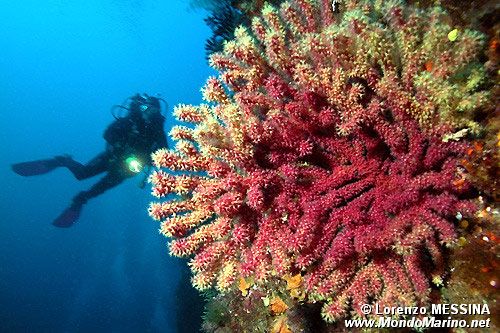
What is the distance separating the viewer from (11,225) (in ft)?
257

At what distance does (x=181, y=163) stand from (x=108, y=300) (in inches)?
2033

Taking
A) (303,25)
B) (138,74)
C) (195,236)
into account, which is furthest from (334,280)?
(138,74)

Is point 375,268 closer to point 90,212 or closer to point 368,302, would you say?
point 368,302

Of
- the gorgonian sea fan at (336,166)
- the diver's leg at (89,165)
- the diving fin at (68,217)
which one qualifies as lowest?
the gorgonian sea fan at (336,166)

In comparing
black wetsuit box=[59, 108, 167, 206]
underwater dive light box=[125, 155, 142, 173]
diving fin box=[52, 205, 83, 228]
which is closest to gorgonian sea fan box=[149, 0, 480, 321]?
underwater dive light box=[125, 155, 142, 173]

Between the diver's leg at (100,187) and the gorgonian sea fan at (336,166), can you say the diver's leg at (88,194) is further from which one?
the gorgonian sea fan at (336,166)

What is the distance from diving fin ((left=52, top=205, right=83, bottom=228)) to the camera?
12.0 m

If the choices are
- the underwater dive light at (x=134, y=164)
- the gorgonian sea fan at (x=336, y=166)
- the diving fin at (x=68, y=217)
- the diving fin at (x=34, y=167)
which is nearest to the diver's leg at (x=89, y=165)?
the diving fin at (x=34, y=167)

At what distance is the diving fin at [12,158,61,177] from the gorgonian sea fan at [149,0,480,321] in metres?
12.5

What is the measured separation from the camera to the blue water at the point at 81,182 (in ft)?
150

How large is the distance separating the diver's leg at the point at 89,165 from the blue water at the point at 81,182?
618 centimetres

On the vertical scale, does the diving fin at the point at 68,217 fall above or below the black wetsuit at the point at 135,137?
below

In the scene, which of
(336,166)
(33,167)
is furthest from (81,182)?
(336,166)

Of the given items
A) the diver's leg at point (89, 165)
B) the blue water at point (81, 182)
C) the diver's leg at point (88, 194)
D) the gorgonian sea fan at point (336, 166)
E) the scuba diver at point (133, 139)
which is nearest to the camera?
the gorgonian sea fan at point (336, 166)
